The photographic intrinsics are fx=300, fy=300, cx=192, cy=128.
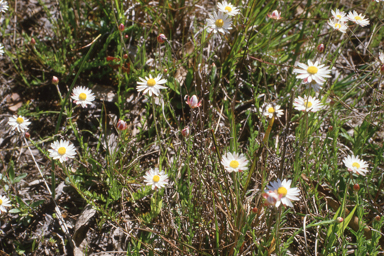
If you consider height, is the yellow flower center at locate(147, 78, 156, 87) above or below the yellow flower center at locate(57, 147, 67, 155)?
above

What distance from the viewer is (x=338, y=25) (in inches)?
80.3

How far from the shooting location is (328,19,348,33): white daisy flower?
2.02 meters

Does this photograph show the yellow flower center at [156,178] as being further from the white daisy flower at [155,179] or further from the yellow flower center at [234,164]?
the yellow flower center at [234,164]

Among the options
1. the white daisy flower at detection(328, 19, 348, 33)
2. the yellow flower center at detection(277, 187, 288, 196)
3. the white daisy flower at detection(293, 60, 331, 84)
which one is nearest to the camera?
the yellow flower center at detection(277, 187, 288, 196)

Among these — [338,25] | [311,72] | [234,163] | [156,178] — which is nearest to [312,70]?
[311,72]

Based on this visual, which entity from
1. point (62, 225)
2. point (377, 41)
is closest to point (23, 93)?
point (62, 225)

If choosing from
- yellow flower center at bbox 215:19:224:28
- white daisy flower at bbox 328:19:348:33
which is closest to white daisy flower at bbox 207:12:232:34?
yellow flower center at bbox 215:19:224:28

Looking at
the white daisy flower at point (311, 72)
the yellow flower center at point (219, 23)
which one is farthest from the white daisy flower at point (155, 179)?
the yellow flower center at point (219, 23)

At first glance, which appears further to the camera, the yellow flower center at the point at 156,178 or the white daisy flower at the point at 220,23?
the white daisy flower at the point at 220,23

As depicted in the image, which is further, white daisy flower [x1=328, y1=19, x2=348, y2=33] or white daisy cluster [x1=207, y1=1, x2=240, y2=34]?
white daisy flower [x1=328, y1=19, x2=348, y2=33]

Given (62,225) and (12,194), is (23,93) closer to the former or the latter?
(12,194)

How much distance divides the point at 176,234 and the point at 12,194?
3.86 ft

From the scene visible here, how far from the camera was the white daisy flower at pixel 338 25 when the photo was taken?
2.02 m

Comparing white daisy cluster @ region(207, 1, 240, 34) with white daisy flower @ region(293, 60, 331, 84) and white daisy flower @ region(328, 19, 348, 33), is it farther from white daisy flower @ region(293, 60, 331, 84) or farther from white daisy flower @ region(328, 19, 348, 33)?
white daisy flower @ region(328, 19, 348, 33)
